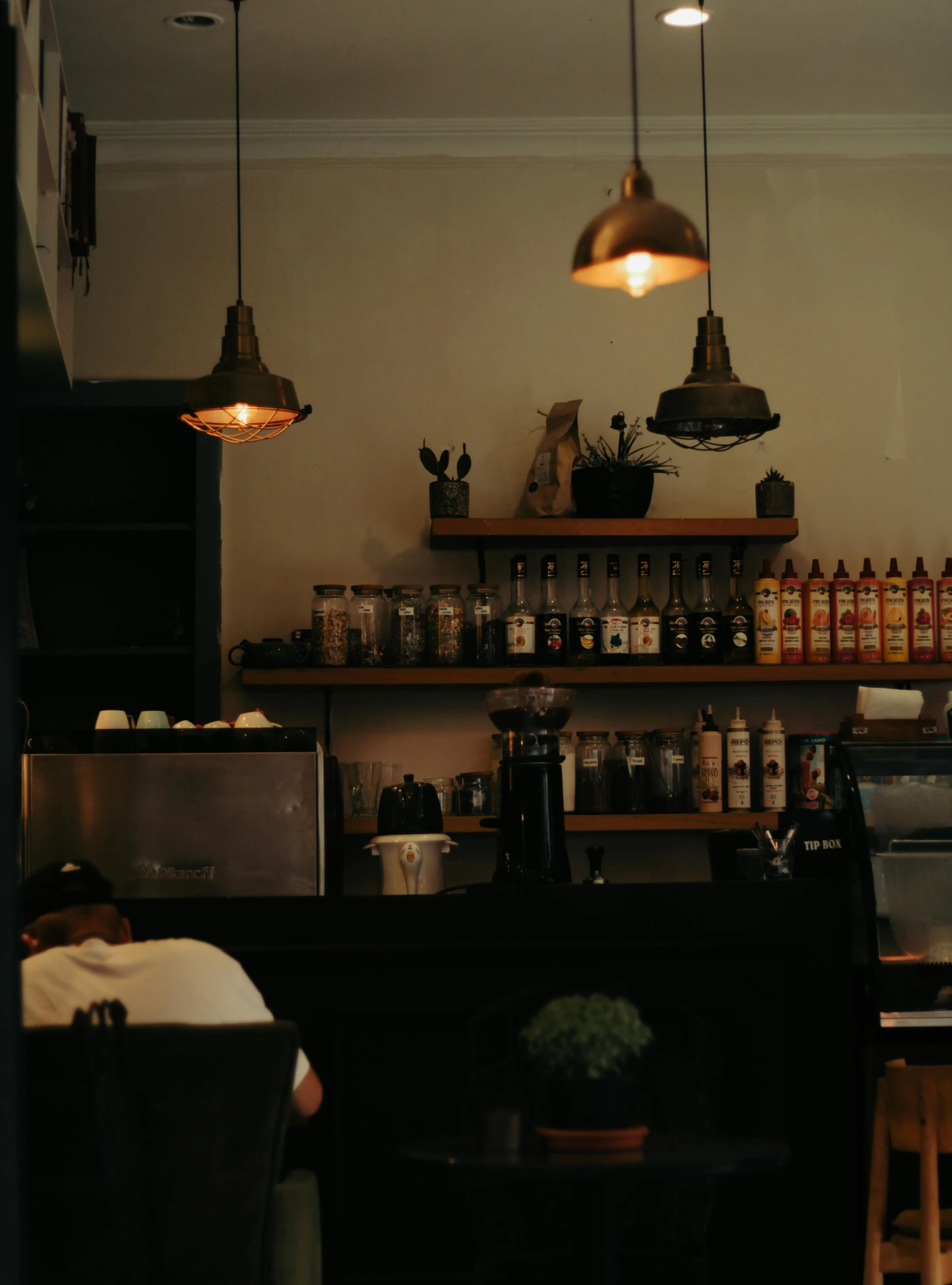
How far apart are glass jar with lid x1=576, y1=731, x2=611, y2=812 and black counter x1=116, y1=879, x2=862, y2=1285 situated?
4.70 feet

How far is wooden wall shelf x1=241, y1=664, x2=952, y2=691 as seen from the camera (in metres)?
4.15

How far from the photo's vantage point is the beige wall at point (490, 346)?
450 cm

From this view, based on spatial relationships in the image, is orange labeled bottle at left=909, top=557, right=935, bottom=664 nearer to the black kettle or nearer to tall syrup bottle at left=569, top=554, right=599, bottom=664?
tall syrup bottle at left=569, top=554, right=599, bottom=664

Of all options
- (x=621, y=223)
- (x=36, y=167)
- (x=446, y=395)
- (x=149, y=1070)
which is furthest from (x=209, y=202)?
(x=149, y=1070)

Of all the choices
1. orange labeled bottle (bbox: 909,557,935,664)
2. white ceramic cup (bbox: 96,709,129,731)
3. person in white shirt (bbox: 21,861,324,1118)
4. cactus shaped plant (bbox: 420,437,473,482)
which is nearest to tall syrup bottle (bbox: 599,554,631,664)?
cactus shaped plant (bbox: 420,437,473,482)

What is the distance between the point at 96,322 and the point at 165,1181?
129 inches

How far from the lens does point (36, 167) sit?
3.02 metres

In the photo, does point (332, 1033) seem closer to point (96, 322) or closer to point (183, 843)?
point (183, 843)

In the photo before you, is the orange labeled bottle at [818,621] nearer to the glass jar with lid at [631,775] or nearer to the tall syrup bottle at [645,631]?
the tall syrup bottle at [645,631]

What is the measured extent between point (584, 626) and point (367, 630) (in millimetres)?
656

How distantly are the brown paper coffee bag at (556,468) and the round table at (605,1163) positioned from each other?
2.50m

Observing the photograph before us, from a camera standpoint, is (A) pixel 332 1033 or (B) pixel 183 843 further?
(B) pixel 183 843

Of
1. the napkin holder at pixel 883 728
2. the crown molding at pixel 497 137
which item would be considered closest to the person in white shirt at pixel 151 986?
the napkin holder at pixel 883 728

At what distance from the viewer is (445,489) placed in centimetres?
423
